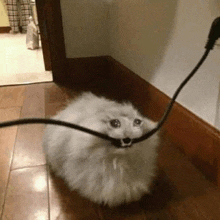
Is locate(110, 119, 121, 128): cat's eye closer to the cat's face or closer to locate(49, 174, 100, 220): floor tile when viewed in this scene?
the cat's face

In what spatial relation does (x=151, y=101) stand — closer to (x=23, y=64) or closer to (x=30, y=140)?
(x=30, y=140)

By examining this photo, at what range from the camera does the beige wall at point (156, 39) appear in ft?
2.35

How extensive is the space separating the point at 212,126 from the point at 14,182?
60 centimetres

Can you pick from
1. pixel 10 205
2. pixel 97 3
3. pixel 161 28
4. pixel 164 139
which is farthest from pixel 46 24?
pixel 10 205

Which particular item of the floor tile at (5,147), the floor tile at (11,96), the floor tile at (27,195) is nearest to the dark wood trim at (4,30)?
the floor tile at (11,96)

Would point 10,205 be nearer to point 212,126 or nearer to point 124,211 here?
point 124,211

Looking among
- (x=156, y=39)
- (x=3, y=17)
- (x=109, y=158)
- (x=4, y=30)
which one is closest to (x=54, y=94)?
(x=156, y=39)

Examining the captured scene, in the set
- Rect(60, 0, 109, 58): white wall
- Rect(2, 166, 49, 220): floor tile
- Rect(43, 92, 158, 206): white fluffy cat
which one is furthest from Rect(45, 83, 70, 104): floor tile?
Rect(43, 92, 158, 206): white fluffy cat

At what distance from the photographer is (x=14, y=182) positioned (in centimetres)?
72

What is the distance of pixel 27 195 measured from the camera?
2.20 feet

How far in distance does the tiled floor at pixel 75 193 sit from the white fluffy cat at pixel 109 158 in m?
0.04

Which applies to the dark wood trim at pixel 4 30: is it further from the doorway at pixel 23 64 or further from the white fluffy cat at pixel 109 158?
the white fluffy cat at pixel 109 158

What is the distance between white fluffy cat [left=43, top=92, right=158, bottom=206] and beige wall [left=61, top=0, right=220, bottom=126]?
0.27 meters

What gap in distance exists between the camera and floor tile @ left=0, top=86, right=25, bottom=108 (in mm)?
1319
